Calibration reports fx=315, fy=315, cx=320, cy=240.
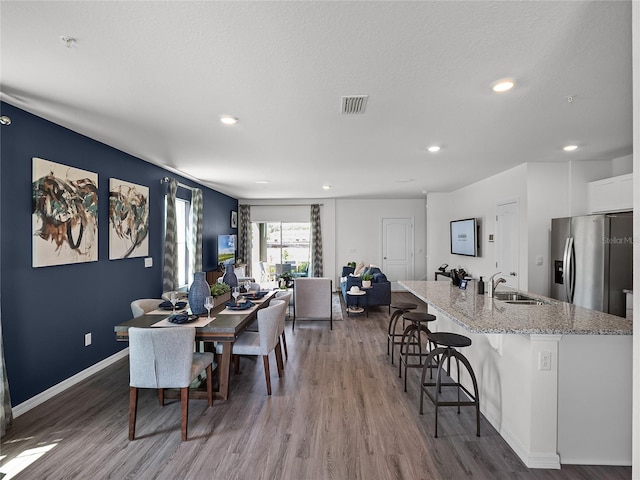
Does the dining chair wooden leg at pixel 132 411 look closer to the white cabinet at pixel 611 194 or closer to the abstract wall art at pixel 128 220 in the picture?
the abstract wall art at pixel 128 220

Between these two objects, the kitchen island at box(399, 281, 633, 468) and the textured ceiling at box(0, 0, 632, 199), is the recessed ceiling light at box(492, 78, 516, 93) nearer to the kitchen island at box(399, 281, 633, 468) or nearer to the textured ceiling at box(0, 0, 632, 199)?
the textured ceiling at box(0, 0, 632, 199)

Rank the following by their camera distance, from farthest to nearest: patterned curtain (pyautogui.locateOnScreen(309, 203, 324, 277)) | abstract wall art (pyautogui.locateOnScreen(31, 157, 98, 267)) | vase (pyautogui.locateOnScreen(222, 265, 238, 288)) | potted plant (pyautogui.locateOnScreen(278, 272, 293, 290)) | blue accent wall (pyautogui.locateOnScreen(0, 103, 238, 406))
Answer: patterned curtain (pyautogui.locateOnScreen(309, 203, 324, 277)) → potted plant (pyautogui.locateOnScreen(278, 272, 293, 290)) → vase (pyautogui.locateOnScreen(222, 265, 238, 288)) → abstract wall art (pyautogui.locateOnScreen(31, 157, 98, 267)) → blue accent wall (pyautogui.locateOnScreen(0, 103, 238, 406))

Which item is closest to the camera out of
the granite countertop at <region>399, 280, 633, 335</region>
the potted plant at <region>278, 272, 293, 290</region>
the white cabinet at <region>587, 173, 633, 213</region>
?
the granite countertop at <region>399, 280, 633, 335</region>

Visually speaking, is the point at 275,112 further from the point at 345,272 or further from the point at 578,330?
the point at 345,272

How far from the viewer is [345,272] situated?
788 cm

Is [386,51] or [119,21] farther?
[386,51]

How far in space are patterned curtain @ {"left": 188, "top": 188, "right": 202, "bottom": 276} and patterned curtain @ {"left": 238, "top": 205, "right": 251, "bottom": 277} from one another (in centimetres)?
306

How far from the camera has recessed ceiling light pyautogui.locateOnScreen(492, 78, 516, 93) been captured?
6.83ft

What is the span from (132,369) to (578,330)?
9.82 ft

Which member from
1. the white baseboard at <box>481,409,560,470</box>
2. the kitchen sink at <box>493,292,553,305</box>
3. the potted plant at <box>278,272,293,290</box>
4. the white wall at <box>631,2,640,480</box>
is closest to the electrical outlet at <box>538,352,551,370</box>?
the white baseboard at <box>481,409,560,470</box>

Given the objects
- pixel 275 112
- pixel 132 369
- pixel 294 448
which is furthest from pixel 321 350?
pixel 275 112

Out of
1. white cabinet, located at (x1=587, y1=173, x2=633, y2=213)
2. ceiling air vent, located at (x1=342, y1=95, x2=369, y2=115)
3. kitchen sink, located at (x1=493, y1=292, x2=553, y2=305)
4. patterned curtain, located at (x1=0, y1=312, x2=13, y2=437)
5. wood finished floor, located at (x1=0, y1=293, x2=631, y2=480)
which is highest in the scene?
ceiling air vent, located at (x1=342, y1=95, x2=369, y2=115)

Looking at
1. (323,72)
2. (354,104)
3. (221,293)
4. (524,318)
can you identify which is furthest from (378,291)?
(323,72)

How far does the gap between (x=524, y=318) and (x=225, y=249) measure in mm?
6274
